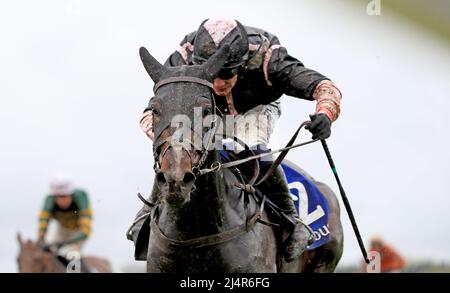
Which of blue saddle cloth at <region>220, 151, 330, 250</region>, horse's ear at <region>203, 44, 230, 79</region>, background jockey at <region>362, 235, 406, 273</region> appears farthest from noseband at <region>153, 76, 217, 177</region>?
background jockey at <region>362, 235, 406, 273</region>

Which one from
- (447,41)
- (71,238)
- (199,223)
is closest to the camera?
(447,41)

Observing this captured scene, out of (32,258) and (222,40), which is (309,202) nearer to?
(222,40)

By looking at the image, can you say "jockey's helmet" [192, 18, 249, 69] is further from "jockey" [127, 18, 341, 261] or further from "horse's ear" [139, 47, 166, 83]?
"horse's ear" [139, 47, 166, 83]

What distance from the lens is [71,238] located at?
859 centimetres

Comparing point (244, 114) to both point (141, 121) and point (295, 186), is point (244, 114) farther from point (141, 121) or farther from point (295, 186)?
point (295, 186)

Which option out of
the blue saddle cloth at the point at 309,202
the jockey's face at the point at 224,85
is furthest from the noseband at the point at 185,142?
the blue saddle cloth at the point at 309,202

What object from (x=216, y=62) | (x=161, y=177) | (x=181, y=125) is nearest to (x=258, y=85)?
(x=216, y=62)

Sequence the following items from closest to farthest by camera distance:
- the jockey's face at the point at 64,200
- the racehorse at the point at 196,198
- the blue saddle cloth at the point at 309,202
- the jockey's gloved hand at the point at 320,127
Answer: the racehorse at the point at 196,198 → the jockey's gloved hand at the point at 320,127 → the blue saddle cloth at the point at 309,202 → the jockey's face at the point at 64,200

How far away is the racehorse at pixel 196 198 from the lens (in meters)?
3.08

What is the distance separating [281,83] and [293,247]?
1267mm

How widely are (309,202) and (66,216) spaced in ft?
14.7

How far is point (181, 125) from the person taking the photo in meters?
3.14

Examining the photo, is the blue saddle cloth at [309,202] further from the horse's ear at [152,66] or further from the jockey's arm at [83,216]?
the jockey's arm at [83,216]
